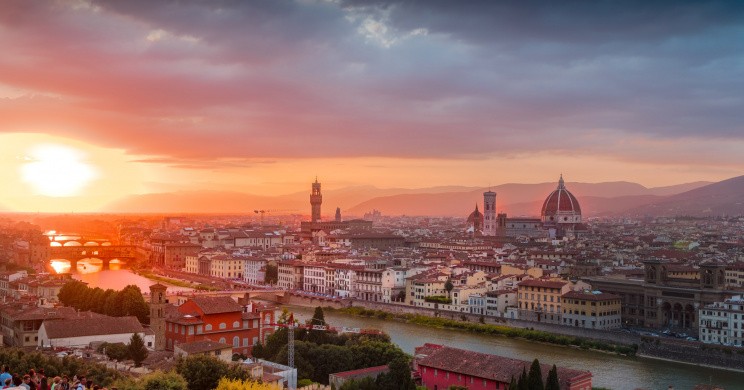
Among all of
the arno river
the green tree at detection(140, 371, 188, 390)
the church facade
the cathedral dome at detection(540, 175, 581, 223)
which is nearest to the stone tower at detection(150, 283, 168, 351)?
the arno river

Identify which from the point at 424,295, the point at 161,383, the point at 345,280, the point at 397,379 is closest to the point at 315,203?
the point at 345,280

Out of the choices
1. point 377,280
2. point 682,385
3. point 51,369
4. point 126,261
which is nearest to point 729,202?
point 126,261

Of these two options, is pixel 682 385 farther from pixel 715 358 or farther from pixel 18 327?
pixel 18 327

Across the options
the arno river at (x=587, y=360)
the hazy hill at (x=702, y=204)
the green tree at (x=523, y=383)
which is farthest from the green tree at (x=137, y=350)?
the hazy hill at (x=702, y=204)

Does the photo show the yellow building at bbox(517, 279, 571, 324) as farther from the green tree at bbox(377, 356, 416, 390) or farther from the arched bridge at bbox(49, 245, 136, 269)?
the arched bridge at bbox(49, 245, 136, 269)

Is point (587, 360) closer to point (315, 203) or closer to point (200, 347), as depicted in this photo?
point (200, 347)

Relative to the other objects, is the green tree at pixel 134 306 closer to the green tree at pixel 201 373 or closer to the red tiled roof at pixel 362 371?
the red tiled roof at pixel 362 371
